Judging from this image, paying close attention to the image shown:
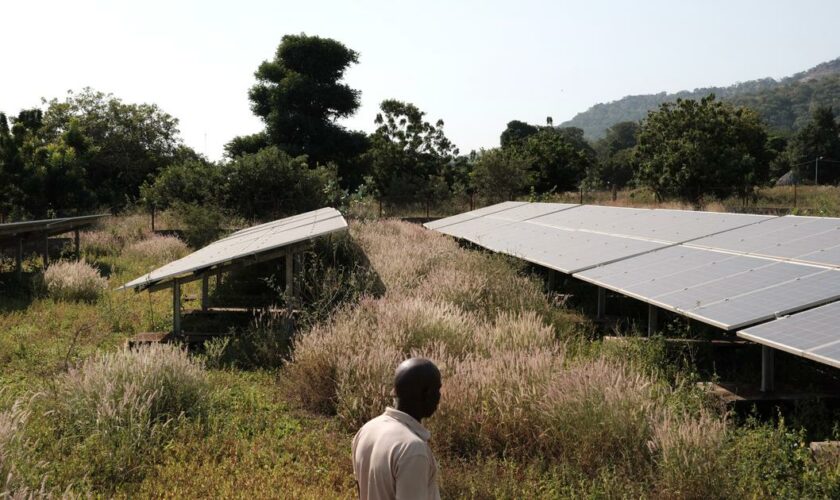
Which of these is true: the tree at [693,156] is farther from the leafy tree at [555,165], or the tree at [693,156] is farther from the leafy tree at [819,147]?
the leafy tree at [819,147]

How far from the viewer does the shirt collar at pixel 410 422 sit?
244 centimetres

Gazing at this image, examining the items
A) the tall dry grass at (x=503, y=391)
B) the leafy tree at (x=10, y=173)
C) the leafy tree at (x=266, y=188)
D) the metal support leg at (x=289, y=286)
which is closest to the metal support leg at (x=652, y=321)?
the tall dry grass at (x=503, y=391)

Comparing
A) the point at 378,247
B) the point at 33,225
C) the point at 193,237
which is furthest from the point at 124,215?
the point at 378,247

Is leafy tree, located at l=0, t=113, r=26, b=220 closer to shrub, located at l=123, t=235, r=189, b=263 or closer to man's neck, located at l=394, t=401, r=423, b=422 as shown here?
A: shrub, located at l=123, t=235, r=189, b=263

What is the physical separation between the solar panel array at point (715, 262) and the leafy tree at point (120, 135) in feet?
116

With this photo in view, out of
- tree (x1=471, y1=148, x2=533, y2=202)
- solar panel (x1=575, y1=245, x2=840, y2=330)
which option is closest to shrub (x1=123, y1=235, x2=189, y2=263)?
solar panel (x1=575, y1=245, x2=840, y2=330)

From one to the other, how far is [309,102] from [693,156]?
23095 millimetres

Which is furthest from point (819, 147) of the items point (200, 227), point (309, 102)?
point (200, 227)

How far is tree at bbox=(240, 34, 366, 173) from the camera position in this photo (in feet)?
139

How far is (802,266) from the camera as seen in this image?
7672 millimetres

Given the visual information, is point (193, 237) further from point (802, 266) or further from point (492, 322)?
point (802, 266)

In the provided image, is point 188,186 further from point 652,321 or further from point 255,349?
point 652,321

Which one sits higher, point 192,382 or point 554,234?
point 554,234

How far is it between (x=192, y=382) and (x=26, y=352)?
4.16 m
